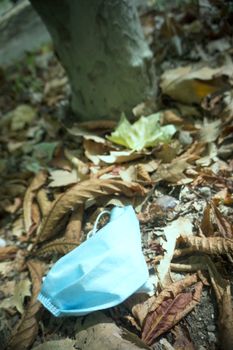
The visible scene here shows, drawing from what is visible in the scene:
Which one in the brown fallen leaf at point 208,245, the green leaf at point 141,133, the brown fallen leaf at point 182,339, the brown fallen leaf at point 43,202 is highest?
the green leaf at point 141,133

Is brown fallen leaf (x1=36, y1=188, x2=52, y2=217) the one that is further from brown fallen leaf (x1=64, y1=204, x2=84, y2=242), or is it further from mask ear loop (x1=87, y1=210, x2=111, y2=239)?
mask ear loop (x1=87, y1=210, x2=111, y2=239)

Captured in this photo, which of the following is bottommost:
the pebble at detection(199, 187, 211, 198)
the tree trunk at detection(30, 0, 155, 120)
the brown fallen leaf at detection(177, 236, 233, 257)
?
the pebble at detection(199, 187, 211, 198)

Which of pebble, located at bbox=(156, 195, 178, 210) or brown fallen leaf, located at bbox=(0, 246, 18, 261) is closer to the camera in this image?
pebble, located at bbox=(156, 195, 178, 210)

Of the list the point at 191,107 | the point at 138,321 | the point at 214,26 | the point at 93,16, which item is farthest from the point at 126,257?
the point at 214,26

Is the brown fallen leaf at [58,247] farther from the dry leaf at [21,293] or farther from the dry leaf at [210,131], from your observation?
the dry leaf at [210,131]

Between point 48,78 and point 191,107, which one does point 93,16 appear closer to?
point 191,107

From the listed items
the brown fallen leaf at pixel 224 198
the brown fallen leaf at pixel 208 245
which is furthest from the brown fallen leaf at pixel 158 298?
the brown fallen leaf at pixel 224 198

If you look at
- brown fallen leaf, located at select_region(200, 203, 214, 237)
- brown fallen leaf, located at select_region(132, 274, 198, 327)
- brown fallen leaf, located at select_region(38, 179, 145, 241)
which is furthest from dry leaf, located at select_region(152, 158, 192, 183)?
brown fallen leaf, located at select_region(132, 274, 198, 327)
